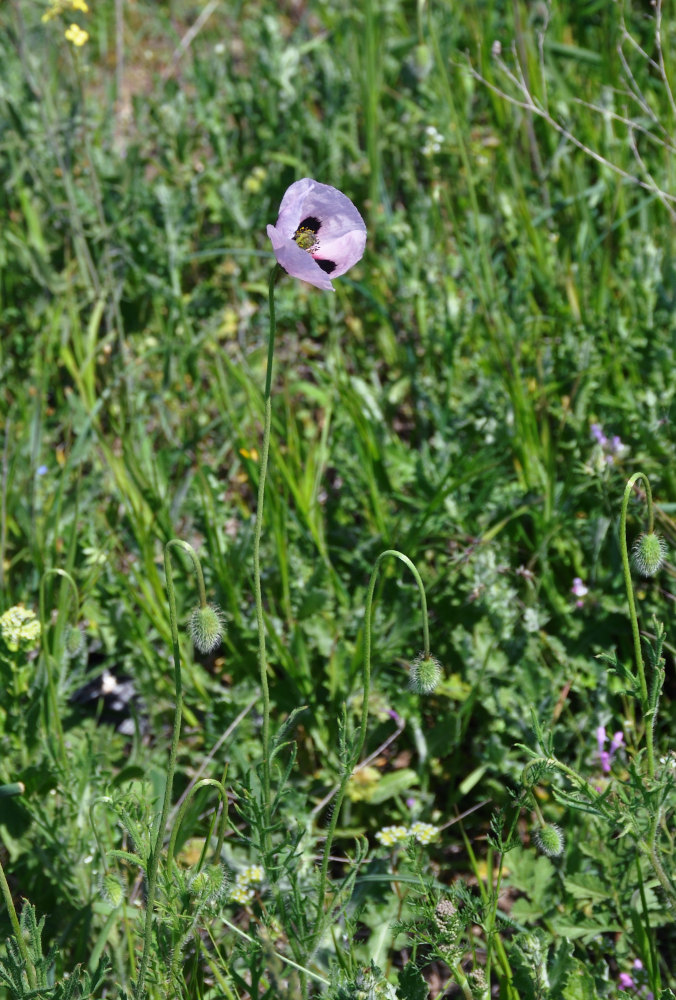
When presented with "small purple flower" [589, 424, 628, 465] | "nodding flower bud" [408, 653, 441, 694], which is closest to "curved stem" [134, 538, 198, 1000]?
"nodding flower bud" [408, 653, 441, 694]

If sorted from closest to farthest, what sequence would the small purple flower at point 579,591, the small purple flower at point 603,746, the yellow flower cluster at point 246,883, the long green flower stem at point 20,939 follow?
the long green flower stem at point 20,939 < the yellow flower cluster at point 246,883 < the small purple flower at point 603,746 < the small purple flower at point 579,591

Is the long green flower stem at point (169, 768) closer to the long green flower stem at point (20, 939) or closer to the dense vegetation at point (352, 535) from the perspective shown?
the dense vegetation at point (352, 535)

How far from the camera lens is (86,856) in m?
2.04

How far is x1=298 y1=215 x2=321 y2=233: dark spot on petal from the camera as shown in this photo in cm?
152

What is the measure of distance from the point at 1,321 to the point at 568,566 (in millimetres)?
1994

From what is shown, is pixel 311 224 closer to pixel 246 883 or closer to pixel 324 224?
pixel 324 224

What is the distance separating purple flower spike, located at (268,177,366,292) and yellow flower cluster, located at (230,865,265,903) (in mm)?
1116

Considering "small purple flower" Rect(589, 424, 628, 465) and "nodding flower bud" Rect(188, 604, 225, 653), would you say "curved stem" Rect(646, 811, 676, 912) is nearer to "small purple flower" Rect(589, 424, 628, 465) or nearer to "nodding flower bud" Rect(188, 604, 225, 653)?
"nodding flower bud" Rect(188, 604, 225, 653)

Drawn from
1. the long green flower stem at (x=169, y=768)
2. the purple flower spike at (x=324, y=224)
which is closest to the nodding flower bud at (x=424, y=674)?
the long green flower stem at (x=169, y=768)

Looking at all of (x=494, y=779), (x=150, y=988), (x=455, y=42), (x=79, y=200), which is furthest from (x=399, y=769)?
(x=455, y=42)

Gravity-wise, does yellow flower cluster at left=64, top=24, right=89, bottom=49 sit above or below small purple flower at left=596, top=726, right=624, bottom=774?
above

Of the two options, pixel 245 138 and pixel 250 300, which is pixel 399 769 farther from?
pixel 245 138

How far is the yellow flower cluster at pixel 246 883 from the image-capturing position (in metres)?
1.89

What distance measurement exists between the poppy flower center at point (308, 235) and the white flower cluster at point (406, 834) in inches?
44.5
